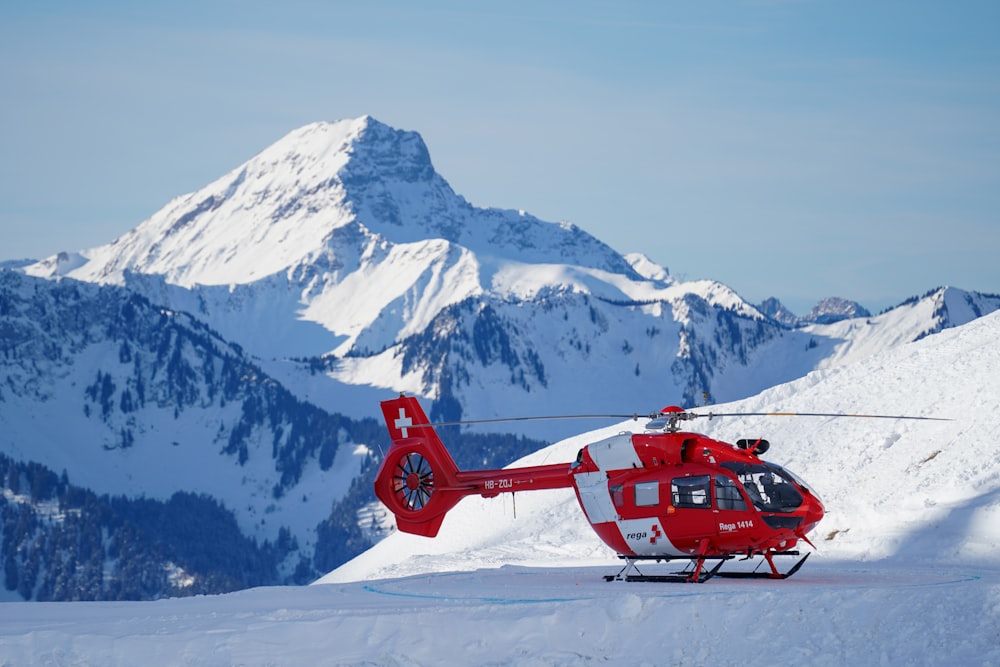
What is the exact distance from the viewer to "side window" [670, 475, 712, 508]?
3469 centimetres

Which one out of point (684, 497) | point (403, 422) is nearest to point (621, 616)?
point (684, 497)

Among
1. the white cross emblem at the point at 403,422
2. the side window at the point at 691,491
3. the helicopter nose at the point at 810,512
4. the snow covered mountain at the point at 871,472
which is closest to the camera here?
the helicopter nose at the point at 810,512

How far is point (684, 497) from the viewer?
1378 inches

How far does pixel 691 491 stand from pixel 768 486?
73.3 inches

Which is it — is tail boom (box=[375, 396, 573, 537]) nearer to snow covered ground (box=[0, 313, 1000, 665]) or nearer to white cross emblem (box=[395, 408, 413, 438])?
white cross emblem (box=[395, 408, 413, 438])

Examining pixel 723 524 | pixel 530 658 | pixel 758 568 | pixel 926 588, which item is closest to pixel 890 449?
pixel 758 568

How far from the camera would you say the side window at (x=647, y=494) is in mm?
35594

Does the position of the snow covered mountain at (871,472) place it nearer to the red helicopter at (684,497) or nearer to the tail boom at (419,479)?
the tail boom at (419,479)

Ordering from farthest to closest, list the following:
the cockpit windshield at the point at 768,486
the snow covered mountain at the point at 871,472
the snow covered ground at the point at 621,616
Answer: the snow covered mountain at the point at 871,472, the cockpit windshield at the point at 768,486, the snow covered ground at the point at 621,616

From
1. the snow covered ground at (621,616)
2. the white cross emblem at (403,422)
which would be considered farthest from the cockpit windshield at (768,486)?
the white cross emblem at (403,422)

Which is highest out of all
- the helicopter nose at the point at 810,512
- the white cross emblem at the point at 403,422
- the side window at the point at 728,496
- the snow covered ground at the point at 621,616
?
the white cross emblem at the point at 403,422

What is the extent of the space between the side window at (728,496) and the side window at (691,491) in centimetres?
25

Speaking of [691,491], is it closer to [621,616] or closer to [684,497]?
[684,497]

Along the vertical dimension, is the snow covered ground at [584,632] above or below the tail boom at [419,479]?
below
